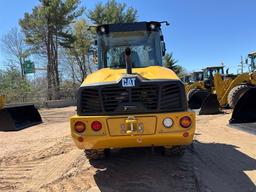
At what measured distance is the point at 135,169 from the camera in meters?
7.65

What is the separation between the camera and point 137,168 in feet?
25.3

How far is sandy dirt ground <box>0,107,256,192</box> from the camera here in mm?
6715

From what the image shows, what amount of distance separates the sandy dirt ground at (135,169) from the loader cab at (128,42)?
1.87m

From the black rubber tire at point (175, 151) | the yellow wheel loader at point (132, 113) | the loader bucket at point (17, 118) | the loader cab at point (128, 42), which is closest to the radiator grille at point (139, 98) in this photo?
the yellow wheel loader at point (132, 113)

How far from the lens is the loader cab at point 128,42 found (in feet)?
28.4

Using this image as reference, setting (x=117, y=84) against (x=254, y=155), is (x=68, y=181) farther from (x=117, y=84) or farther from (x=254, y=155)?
(x=254, y=155)

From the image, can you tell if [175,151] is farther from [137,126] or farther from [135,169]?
[137,126]

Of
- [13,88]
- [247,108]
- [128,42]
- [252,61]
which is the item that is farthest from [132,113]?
[13,88]

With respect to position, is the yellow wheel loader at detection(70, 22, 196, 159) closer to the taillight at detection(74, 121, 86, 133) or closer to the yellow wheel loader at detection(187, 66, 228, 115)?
the taillight at detection(74, 121, 86, 133)

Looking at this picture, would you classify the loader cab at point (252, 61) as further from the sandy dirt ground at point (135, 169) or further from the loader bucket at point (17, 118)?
the loader bucket at point (17, 118)

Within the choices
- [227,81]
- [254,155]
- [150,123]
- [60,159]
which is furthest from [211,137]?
[227,81]

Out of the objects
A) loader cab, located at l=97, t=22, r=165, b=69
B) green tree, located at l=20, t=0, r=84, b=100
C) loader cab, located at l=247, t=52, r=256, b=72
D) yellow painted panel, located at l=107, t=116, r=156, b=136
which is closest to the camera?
yellow painted panel, located at l=107, t=116, r=156, b=136

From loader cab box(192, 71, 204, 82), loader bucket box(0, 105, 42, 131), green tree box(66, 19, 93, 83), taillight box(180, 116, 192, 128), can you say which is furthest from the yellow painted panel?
green tree box(66, 19, 93, 83)

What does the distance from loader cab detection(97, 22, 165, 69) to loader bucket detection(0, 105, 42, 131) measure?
461 cm
